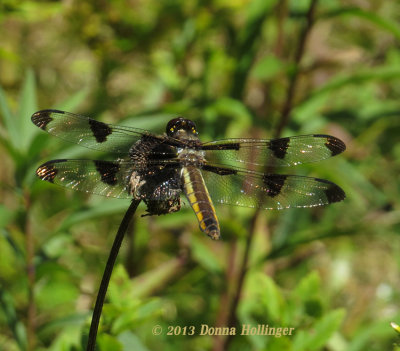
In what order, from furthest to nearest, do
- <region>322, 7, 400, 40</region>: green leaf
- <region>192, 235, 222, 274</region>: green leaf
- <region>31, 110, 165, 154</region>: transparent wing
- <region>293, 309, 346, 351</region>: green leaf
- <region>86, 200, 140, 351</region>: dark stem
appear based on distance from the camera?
1. <region>192, 235, 222, 274</region>: green leaf
2. <region>322, 7, 400, 40</region>: green leaf
3. <region>293, 309, 346, 351</region>: green leaf
4. <region>31, 110, 165, 154</region>: transparent wing
5. <region>86, 200, 140, 351</region>: dark stem

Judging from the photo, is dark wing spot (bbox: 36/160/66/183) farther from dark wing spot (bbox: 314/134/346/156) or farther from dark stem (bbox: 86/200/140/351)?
dark wing spot (bbox: 314/134/346/156)

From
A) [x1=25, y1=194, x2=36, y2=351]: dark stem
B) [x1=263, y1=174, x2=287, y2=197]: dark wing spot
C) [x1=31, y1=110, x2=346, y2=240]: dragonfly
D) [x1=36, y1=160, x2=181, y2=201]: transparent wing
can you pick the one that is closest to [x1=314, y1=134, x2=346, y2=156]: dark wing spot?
[x1=31, y1=110, x2=346, y2=240]: dragonfly

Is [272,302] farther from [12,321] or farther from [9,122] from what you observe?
[9,122]

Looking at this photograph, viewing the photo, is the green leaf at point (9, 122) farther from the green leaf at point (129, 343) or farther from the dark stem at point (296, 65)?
the dark stem at point (296, 65)

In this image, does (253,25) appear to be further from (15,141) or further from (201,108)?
(15,141)

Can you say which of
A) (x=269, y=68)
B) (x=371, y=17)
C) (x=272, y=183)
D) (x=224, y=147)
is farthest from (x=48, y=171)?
(x=371, y=17)

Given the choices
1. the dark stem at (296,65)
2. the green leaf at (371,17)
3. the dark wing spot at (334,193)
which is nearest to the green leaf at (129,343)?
the dark wing spot at (334,193)
